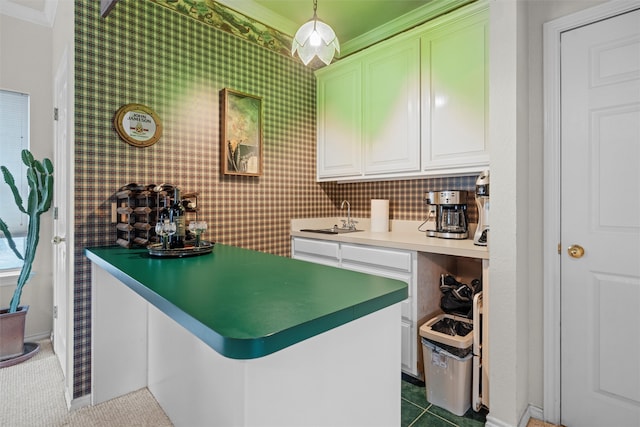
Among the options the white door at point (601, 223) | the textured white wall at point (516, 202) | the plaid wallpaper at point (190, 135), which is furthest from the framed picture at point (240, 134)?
the white door at point (601, 223)

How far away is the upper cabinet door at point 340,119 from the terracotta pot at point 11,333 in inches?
101

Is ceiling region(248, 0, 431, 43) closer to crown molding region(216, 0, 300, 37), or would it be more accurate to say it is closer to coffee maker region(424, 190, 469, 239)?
crown molding region(216, 0, 300, 37)

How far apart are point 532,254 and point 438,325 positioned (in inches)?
27.4

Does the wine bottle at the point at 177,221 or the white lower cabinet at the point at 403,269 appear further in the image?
the white lower cabinet at the point at 403,269

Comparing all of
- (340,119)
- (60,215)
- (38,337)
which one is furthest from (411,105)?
(38,337)

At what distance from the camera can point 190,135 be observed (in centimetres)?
227

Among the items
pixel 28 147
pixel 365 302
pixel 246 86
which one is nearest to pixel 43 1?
pixel 28 147

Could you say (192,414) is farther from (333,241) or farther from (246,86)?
(246,86)

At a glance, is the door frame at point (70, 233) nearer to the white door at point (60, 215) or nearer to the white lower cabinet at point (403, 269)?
the white door at point (60, 215)

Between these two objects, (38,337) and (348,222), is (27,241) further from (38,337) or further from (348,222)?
(348,222)

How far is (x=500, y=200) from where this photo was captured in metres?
1.67

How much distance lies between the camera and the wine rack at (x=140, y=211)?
1.75m

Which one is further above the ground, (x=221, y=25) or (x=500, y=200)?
(x=221, y=25)

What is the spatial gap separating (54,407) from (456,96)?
10.1 ft
